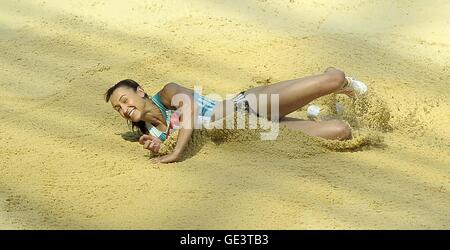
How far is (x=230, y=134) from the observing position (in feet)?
10.4

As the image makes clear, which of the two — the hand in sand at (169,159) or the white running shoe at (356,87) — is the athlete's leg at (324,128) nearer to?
the white running shoe at (356,87)

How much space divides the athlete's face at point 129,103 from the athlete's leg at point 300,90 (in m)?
0.49

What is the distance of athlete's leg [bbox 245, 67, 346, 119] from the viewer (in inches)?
125

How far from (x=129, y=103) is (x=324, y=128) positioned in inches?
33.9

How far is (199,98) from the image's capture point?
3213 mm

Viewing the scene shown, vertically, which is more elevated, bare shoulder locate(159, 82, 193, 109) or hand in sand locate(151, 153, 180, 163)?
bare shoulder locate(159, 82, 193, 109)

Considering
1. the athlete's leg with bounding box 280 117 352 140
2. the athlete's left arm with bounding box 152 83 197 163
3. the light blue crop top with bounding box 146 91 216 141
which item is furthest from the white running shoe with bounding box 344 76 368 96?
the athlete's left arm with bounding box 152 83 197 163

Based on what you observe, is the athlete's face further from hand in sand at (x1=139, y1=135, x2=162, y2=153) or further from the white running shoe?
the white running shoe

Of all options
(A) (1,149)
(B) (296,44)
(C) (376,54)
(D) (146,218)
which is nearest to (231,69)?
(B) (296,44)

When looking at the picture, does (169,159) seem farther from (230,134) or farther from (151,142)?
(230,134)

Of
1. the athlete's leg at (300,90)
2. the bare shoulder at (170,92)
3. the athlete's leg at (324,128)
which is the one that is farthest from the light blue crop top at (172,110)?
the athlete's leg at (324,128)

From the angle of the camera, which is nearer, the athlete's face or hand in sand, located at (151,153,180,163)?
hand in sand, located at (151,153,180,163)

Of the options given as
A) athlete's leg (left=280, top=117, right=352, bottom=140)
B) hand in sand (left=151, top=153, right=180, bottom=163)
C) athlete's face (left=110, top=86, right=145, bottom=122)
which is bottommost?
hand in sand (left=151, top=153, right=180, bottom=163)

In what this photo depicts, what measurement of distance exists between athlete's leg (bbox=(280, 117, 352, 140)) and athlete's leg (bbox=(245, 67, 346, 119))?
8 centimetres
